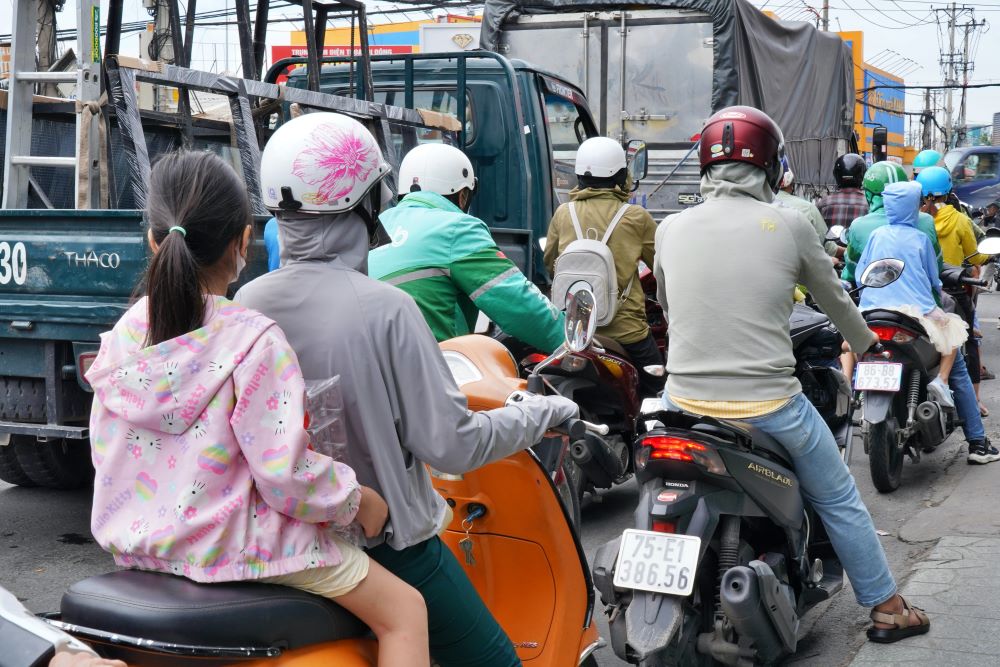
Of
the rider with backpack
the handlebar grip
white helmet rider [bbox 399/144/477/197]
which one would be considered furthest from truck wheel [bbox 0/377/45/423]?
the handlebar grip

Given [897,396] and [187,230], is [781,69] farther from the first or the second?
[187,230]

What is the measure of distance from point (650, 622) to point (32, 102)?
4983mm

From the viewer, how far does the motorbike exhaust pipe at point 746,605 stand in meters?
3.17

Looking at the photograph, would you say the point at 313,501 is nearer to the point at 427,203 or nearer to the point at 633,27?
the point at 427,203

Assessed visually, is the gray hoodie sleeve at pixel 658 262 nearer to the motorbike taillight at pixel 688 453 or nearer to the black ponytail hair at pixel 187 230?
the motorbike taillight at pixel 688 453

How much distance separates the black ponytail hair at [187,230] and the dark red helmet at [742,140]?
1.83 m

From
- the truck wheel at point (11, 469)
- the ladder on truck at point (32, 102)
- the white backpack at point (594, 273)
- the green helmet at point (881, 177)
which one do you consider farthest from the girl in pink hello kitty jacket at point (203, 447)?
the green helmet at point (881, 177)

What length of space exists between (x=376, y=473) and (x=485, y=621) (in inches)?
18.2

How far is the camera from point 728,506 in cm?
333

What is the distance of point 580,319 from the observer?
2932 millimetres

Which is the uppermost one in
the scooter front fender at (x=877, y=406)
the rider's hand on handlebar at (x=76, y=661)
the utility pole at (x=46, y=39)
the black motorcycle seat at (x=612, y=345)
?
the utility pole at (x=46, y=39)

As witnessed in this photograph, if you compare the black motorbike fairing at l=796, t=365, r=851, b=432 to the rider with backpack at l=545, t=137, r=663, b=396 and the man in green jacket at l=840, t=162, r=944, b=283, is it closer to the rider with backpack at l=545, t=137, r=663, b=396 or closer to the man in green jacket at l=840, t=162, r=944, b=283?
the rider with backpack at l=545, t=137, r=663, b=396

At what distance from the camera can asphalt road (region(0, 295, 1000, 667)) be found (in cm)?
414

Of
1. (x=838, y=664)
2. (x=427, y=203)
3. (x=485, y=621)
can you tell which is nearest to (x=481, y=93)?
(x=427, y=203)
